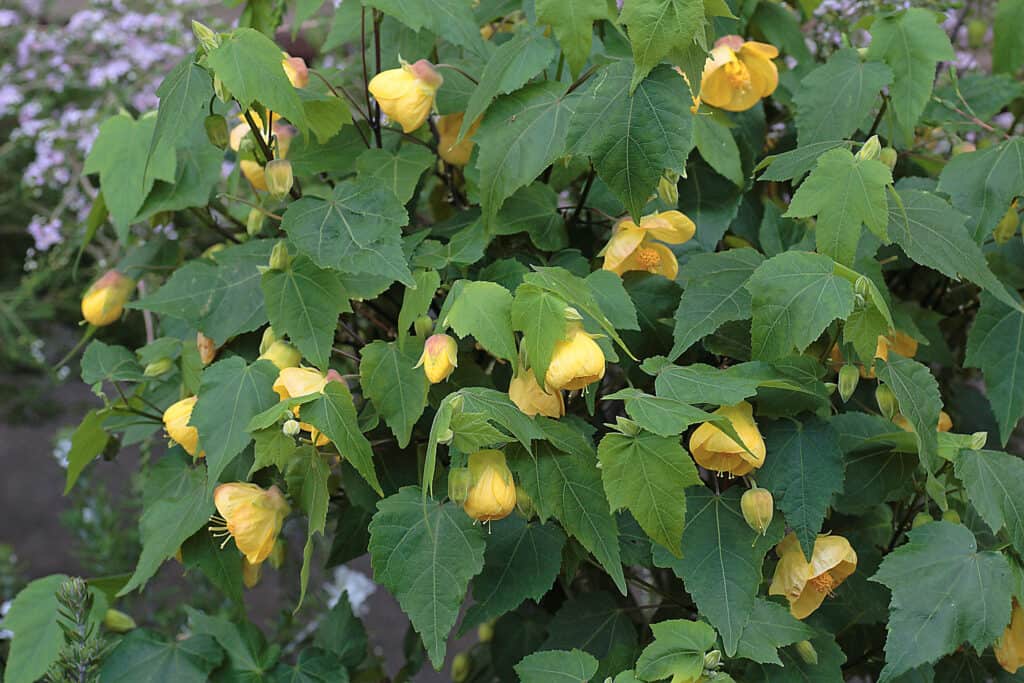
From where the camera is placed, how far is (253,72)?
24.0 inches

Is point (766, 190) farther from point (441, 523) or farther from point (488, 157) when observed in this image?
point (441, 523)

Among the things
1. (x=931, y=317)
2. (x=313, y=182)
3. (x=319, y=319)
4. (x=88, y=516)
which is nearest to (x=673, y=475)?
(x=319, y=319)

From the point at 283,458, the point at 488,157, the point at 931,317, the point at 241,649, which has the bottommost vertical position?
the point at 241,649

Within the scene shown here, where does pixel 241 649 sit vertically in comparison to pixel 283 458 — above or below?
below

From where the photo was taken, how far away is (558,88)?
0.64m

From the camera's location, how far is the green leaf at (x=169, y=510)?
0.66 meters

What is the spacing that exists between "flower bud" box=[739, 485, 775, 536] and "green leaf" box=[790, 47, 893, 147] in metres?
0.25

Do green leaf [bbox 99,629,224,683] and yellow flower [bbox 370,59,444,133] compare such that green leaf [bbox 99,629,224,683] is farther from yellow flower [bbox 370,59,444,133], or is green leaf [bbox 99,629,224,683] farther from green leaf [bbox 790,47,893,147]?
green leaf [bbox 790,47,893,147]

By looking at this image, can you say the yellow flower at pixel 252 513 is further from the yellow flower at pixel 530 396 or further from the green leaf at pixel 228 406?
the yellow flower at pixel 530 396

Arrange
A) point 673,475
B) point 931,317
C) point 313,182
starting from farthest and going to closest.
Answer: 1. point 313,182
2. point 931,317
3. point 673,475

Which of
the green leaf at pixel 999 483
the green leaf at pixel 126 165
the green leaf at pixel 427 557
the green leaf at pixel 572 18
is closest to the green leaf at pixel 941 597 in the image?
the green leaf at pixel 999 483

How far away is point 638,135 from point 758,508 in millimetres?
232

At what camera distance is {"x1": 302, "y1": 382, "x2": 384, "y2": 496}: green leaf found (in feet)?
1.84

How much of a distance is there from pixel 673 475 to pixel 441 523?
0.46ft
